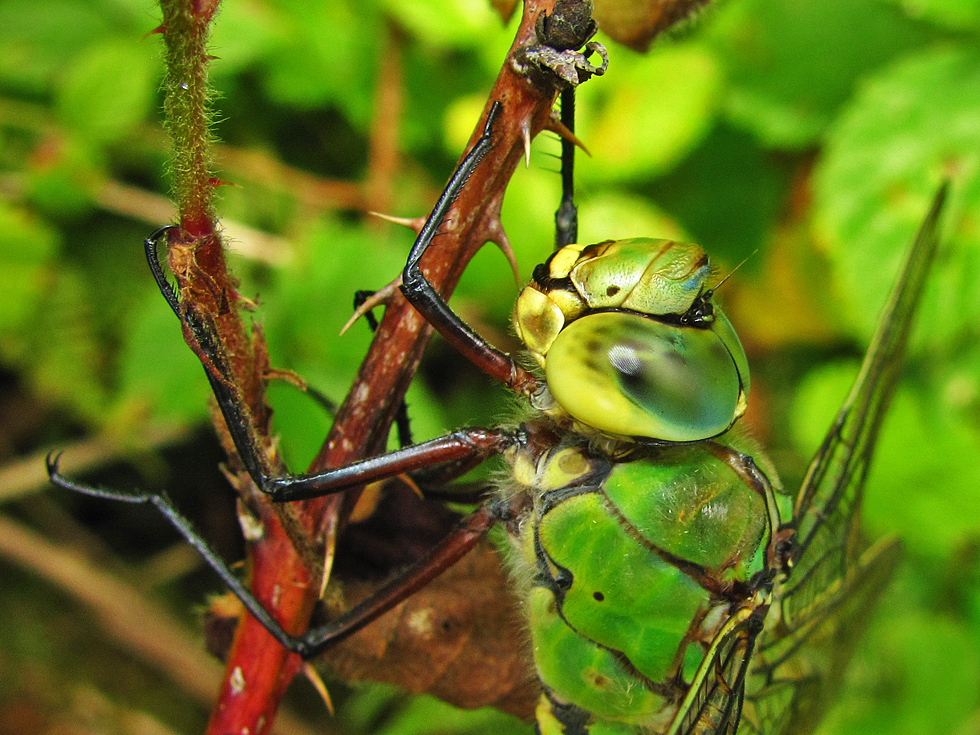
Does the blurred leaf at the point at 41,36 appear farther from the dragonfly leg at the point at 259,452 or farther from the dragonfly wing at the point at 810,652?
the dragonfly wing at the point at 810,652

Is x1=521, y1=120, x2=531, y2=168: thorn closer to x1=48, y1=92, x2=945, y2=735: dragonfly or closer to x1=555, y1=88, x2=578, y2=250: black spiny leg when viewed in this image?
x1=48, y1=92, x2=945, y2=735: dragonfly

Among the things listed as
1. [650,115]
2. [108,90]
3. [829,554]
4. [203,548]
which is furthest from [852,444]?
[108,90]

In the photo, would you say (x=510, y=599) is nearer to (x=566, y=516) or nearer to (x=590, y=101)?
(x=566, y=516)

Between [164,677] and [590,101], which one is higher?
[590,101]

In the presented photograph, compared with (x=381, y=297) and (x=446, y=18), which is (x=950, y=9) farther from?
(x=381, y=297)

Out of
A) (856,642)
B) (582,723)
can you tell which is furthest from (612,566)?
(856,642)

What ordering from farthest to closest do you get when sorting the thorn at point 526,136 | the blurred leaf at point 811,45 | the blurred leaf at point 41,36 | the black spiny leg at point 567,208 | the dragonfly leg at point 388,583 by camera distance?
the blurred leaf at point 811,45, the blurred leaf at point 41,36, the black spiny leg at point 567,208, the dragonfly leg at point 388,583, the thorn at point 526,136

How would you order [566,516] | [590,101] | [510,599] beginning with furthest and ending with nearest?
1. [590,101]
2. [510,599]
3. [566,516]

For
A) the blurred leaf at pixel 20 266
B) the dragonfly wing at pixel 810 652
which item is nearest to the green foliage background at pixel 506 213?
the blurred leaf at pixel 20 266
